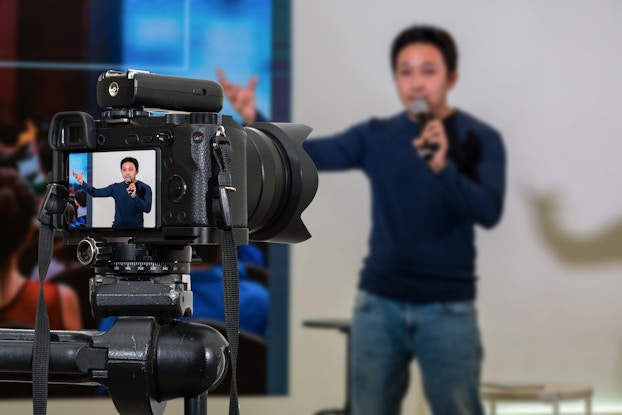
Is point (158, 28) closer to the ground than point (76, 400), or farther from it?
farther from it

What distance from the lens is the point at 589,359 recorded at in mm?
3705

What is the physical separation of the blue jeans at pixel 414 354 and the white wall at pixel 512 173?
0.38 m

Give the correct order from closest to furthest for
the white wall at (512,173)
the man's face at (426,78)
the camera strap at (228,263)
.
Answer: the camera strap at (228,263) → the man's face at (426,78) → the white wall at (512,173)

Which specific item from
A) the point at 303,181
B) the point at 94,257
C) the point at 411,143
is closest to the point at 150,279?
the point at 94,257

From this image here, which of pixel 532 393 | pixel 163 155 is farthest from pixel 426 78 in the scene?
pixel 163 155

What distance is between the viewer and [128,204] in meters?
1.01

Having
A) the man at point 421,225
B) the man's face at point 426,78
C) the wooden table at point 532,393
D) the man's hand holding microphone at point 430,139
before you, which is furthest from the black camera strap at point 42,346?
the wooden table at point 532,393

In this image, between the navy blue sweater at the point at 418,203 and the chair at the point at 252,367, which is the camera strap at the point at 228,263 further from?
the chair at the point at 252,367

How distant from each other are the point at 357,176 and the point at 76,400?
4.24ft

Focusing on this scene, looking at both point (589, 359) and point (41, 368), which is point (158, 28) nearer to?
point (589, 359)

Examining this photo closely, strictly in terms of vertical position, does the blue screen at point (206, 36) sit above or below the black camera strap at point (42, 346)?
above

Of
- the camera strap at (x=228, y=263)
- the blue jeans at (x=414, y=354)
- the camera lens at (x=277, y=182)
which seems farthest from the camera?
the blue jeans at (x=414, y=354)

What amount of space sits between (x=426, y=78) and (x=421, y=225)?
0.54 meters

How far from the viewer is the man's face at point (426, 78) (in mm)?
3480
